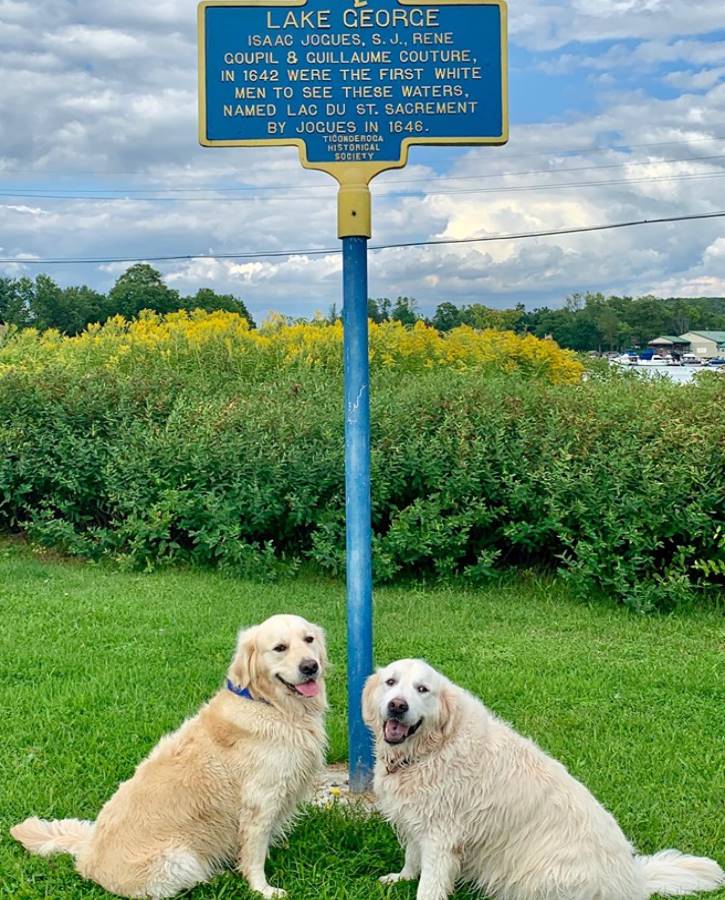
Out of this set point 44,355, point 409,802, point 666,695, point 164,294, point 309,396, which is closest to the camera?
point 409,802

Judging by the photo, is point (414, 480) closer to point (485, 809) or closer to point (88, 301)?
point (485, 809)

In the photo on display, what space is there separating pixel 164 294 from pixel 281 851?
2516 centimetres

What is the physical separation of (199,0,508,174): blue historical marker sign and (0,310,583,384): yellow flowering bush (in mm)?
8011

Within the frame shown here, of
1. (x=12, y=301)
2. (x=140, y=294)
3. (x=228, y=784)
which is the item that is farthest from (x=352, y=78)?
(x=12, y=301)

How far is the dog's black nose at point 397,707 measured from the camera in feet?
11.1

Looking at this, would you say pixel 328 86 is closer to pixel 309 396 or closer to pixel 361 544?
pixel 361 544

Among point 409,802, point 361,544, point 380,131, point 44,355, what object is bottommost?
point 409,802

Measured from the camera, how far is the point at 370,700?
3.57m

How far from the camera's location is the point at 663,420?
26.6ft

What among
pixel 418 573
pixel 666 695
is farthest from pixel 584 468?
pixel 666 695

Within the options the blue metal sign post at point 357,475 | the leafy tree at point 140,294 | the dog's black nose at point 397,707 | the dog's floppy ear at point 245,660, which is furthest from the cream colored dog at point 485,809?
the leafy tree at point 140,294

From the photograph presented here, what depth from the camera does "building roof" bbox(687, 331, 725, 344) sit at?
75.7 ft

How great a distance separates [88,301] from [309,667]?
2907cm

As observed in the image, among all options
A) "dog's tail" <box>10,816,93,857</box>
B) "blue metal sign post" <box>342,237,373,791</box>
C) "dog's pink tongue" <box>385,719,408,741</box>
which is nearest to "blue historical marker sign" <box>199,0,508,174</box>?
"blue metal sign post" <box>342,237,373,791</box>
